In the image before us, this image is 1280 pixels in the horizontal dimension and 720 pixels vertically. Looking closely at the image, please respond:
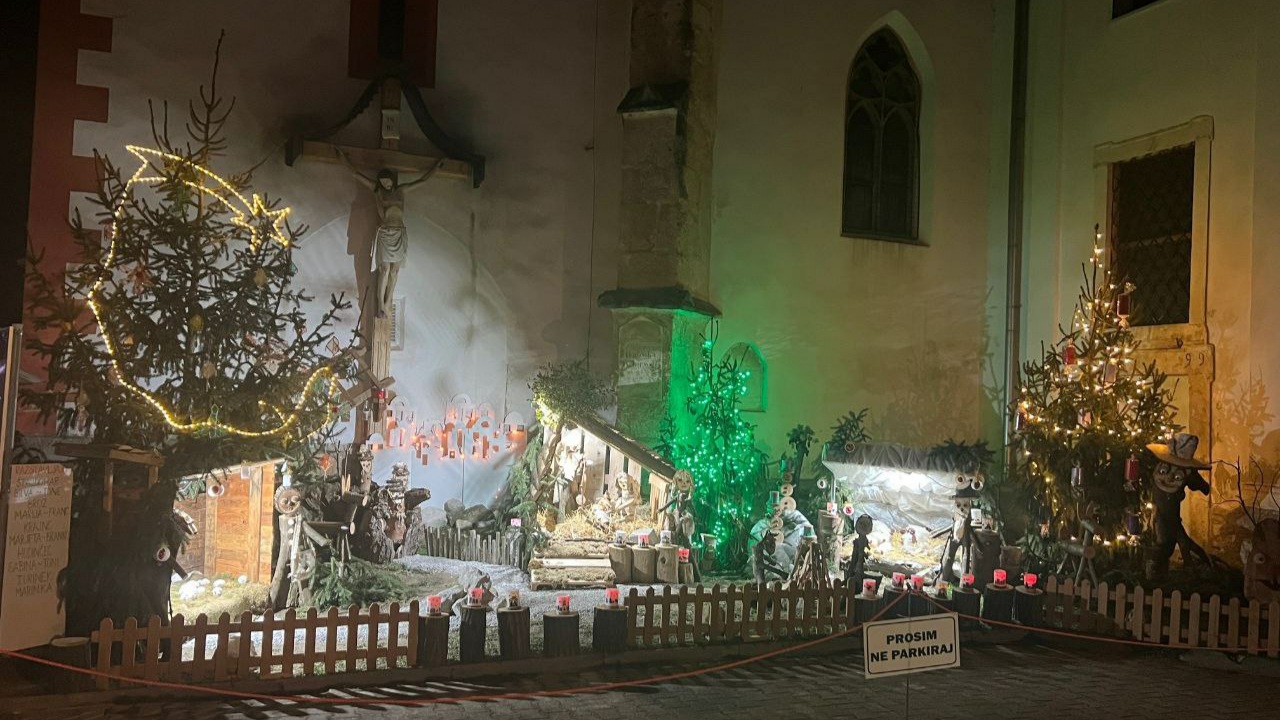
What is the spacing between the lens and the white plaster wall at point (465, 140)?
12844 millimetres

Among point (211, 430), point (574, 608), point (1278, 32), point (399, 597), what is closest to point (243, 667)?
point (211, 430)

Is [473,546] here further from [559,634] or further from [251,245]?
[251,245]

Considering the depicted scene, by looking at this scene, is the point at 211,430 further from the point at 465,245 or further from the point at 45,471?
the point at 465,245

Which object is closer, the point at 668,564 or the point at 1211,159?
the point at 668,564

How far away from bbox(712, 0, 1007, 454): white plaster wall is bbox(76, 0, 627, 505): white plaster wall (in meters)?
2.11

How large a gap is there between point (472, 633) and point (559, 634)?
0.71m

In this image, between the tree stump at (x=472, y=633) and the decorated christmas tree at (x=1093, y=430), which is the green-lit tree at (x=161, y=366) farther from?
Answer: the decorated christmas tree at (x=1093, y=430)

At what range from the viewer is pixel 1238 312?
12664 mm

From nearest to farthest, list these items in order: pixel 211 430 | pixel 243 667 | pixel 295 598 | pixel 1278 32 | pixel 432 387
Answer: pixel 243 667 < pixel 211 430 < pixel 295 598 < pixel 1278 32 < pixel 432 387

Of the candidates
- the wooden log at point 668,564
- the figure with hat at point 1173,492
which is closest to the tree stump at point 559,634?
the wooden log at point 668,564

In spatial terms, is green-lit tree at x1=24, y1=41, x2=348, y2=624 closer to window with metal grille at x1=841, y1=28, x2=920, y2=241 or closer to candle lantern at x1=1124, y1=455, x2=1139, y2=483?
candle lantern at x1=1124, y1=455, x2=1139, y2=483

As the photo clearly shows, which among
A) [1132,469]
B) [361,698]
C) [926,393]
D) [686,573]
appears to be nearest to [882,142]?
[926,393]

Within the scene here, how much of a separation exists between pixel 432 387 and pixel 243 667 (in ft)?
23.4

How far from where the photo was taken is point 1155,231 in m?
14.3
